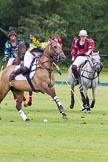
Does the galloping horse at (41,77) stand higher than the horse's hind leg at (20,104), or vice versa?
the galloping horse at (41,77)

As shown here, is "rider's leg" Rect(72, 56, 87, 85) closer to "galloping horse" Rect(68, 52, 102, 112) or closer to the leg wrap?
the leg wrap

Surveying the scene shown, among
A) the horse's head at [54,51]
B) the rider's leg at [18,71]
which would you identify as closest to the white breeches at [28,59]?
the rider's leg at [18,71]

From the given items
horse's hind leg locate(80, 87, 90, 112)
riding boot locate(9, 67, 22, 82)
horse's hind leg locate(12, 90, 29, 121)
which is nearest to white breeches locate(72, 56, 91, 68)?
horse's hind leg locate(80, 87, 90, 112)

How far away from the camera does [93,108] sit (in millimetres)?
25375

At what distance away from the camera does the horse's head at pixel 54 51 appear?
21.0 m

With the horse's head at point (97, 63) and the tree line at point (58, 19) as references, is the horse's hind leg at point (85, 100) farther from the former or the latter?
the tree line at point (58, 19)

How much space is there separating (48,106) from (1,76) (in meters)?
4.90

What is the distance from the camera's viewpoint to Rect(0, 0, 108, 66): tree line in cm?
6900

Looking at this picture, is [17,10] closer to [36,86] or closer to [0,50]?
[0,50]

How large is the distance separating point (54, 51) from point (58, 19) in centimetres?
4868

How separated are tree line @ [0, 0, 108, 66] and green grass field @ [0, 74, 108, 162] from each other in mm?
44664

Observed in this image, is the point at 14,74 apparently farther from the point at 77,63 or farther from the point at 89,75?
the point at 77,63

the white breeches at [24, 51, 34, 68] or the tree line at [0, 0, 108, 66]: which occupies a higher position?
the white breeches at [24, 51, 34, 68]

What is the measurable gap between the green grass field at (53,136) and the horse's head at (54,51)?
5.01ft
